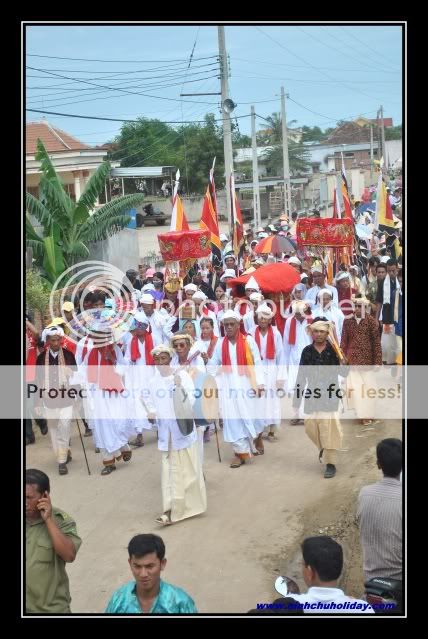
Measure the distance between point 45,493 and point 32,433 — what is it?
5.89 meters

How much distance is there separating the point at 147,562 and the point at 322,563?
820 mm

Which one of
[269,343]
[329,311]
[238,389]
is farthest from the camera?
[329,311]

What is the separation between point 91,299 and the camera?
1169 centimetres

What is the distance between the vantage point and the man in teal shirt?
12.9 ft

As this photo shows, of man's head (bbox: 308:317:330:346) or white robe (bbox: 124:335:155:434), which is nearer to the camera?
man's head (bbox: 308:317:330:346)

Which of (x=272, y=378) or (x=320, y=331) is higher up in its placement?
(x=320, y=331)

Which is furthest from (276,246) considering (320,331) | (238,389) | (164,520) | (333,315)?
(164,520)

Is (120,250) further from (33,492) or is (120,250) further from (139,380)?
(33,492)

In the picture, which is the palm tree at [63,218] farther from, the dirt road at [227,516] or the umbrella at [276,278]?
the dirt road at [227,516]

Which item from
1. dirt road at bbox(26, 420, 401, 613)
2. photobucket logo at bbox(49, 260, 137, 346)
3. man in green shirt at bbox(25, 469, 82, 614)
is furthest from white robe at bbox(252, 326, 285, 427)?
man in green shirt at bbox(25, 469, 82, 614)

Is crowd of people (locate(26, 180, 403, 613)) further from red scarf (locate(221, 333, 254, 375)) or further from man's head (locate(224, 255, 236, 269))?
man's head (locate(224, 255, 236, 269))

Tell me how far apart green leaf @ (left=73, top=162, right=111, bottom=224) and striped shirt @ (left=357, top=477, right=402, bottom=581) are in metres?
13.3

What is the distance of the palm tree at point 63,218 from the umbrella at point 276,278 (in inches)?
206

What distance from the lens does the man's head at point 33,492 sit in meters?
4.18
